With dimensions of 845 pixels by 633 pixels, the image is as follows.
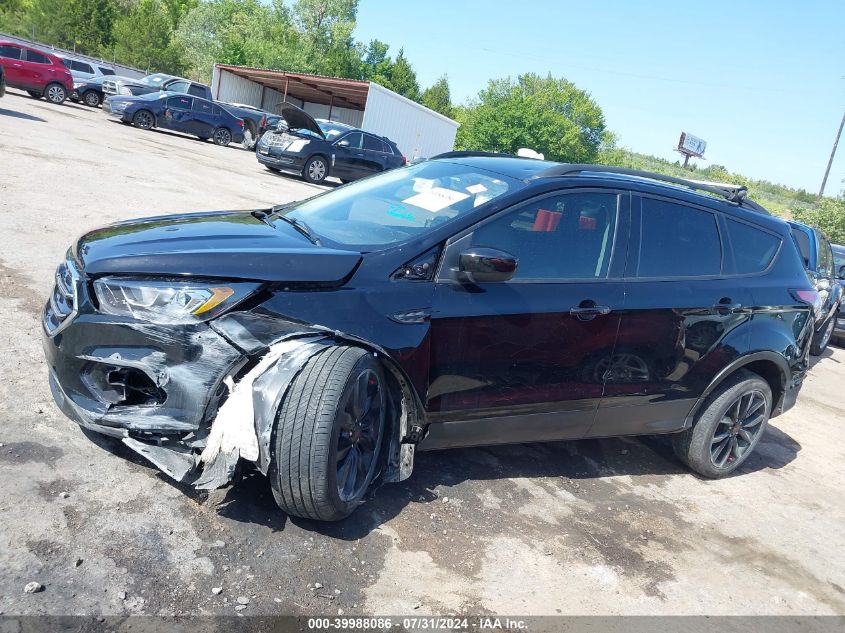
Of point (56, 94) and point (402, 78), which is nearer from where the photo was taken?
point (56, 94)

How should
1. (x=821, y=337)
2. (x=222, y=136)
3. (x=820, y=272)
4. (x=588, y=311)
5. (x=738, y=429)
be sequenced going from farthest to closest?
(x=222, y=136)
(x=821, y=337)
(x=820, y=272)
(x=738, y=429)
(x=588, y=311)

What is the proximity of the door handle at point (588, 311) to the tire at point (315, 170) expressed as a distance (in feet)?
52.1

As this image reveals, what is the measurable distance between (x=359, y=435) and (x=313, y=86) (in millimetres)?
36745

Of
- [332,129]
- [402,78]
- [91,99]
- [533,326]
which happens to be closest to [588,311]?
[533,326]

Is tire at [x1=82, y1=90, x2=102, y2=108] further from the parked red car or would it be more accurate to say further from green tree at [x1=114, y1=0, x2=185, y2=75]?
green tree at [x1=114, y1=0, x2=185, y2=75]

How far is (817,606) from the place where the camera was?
3.54m

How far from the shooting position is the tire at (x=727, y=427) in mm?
4668

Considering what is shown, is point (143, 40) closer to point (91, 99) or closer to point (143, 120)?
point (91, 99)

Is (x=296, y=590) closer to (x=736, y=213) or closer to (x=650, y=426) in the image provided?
(x=650, y=426)

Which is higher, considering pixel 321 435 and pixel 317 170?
pixel 317 170

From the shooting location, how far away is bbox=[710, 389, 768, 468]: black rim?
4.78 m

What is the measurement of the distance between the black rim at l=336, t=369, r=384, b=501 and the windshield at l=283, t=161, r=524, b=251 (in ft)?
2.38

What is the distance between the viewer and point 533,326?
369 centimetres

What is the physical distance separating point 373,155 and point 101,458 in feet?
58.3
